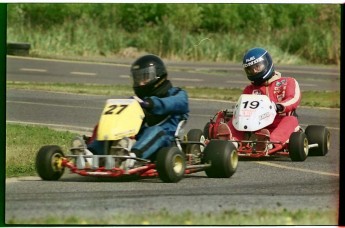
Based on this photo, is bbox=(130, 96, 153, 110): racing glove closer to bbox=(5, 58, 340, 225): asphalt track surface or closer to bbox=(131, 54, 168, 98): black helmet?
bbox=(131, 54, 168, 98): black helmet

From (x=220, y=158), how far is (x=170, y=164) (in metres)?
0.77

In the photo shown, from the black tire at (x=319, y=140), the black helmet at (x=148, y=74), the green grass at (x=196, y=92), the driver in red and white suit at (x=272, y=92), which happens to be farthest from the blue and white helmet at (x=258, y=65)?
the green grass at (x=196, y=92)

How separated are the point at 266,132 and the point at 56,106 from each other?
21.2 ft

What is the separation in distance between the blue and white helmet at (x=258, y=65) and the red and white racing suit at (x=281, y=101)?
12 cm

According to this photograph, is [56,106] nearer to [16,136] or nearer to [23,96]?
[23,96]

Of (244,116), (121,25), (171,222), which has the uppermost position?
(121,25)

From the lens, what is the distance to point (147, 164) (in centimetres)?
1152

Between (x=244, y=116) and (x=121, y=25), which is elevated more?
(x=121, y=25)

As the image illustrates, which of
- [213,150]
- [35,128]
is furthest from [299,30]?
[213,150]

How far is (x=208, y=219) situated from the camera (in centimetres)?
970

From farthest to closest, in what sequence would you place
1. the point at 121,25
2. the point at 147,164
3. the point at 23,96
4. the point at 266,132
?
the point at 23,96 < the point at 121,25 < the point at 266,132 < the point at 147,164

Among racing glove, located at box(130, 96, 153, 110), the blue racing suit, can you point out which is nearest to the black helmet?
the blue racing suit

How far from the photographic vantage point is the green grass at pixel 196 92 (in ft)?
69.9

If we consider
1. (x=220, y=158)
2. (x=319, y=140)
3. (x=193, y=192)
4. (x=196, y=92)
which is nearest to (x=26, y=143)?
(x=220, y=158)
